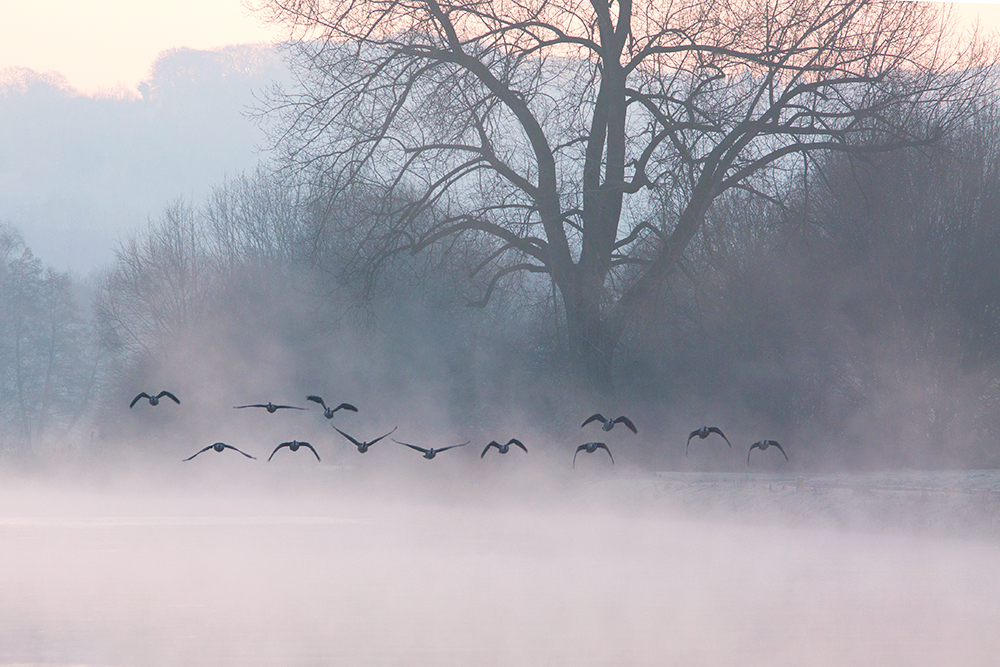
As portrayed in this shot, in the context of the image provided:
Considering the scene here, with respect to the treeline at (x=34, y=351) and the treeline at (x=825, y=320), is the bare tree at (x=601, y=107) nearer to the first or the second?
the treeline at (x=825, y=320)

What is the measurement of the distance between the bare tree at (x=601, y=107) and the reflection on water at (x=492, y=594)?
5.63 meters

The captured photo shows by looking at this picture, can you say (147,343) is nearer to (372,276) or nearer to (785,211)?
(372,276)

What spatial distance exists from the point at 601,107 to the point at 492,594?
12.1 m

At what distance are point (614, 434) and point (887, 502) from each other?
8333 mm

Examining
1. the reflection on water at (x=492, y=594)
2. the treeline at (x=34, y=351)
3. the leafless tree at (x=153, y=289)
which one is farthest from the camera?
the treeline at (x=34, y=351)

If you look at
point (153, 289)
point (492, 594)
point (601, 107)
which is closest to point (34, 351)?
point (153, 289)

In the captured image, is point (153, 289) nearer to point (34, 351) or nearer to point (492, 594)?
point (34, 351)

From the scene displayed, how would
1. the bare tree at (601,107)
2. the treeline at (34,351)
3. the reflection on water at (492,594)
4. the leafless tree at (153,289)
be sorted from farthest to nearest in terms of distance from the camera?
the treeline at (34,351) < the leafless tree at (153,289) < the bare tree at (601,107) < the reflection on water at (492,594)

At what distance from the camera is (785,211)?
2392 cm

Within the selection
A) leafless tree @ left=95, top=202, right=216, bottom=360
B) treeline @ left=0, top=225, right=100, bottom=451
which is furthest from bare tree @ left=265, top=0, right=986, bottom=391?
treeline @ left=0, top=225, right=100, bottom=451

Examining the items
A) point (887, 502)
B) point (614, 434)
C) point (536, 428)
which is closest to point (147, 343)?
point (536, 428)

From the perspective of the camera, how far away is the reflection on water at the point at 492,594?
1119 centimetres

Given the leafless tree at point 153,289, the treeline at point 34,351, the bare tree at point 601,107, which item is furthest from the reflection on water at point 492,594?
the treeline at point 34,351

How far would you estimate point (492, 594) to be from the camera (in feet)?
46.8
